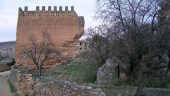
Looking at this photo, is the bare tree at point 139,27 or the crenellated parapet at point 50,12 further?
the crenellated parapet at point 50,12

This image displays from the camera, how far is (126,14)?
7.43 meters

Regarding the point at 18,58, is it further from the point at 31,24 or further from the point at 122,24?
the point at 122,24

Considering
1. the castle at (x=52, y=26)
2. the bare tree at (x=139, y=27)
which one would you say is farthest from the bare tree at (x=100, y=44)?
the castle at (x=52, y=26)

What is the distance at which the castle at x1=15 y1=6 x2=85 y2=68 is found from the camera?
1953cm

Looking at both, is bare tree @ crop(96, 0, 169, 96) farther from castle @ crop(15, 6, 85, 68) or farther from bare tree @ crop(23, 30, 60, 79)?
castle @ crop(15, 6, 85, 68)

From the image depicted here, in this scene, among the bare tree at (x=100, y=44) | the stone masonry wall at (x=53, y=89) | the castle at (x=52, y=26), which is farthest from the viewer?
the castle at (x=52, y=26)

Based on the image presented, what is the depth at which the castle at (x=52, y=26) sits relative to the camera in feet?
64.1

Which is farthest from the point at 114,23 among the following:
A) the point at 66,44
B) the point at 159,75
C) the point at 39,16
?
the point at 39,16

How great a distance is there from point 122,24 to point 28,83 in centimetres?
626

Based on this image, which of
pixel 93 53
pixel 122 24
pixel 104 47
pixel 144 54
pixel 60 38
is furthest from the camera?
pixel 60 38

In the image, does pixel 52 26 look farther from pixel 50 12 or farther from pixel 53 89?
pixel 53 89

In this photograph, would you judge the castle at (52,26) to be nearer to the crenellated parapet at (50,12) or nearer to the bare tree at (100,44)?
the crenellated parapet at (50,12)

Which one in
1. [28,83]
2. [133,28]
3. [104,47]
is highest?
[133,28]

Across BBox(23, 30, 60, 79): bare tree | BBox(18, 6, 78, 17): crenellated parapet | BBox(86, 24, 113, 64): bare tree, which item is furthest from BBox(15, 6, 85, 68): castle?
BBox(86, 24, 113, 64): bare tree
